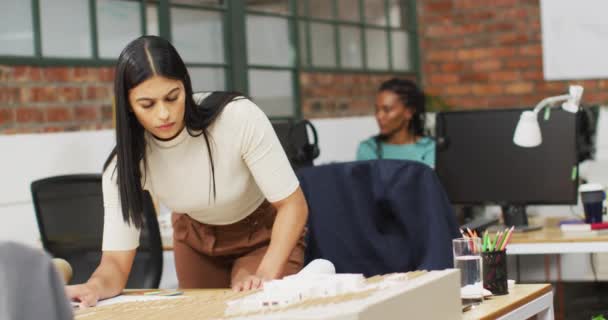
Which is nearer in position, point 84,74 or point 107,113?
point 84,74

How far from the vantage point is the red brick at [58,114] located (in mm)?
4230

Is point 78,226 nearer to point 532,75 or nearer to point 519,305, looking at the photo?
point 519,305

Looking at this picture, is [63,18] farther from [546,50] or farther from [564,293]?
[546,50]

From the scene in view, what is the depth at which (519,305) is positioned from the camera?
2104mm

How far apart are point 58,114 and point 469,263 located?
2.56 meters

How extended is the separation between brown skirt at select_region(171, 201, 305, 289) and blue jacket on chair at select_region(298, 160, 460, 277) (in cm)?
11

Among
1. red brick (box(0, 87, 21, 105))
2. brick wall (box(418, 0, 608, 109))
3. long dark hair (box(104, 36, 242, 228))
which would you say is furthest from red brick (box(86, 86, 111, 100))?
brick wall (box(418, 0, 608, 109))

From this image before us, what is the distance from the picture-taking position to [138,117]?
2.41 m

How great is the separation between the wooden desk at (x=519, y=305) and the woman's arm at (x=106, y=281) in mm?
841

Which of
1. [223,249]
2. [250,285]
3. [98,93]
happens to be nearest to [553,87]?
[98,93]

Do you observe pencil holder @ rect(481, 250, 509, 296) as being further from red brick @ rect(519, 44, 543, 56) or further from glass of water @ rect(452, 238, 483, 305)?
red brick @ rect(519, 44, 543, 56)

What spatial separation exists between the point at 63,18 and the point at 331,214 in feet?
6.39

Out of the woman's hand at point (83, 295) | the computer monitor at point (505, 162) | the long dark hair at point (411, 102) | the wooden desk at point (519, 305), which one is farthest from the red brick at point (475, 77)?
the woman's hand at point (83, 295)

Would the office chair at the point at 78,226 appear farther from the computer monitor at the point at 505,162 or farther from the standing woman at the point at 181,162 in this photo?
the computer monitor at the point at 505,162
